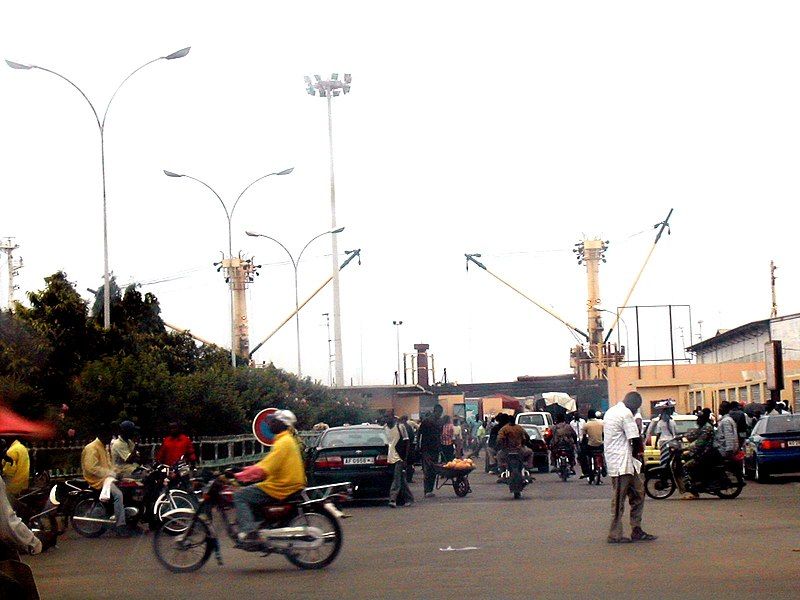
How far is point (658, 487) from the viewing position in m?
24.0

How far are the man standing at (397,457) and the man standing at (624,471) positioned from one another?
8858 millimetres

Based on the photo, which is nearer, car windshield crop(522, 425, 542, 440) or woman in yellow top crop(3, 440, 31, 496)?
woman in yellow top crop(3, 440, 31, 496)

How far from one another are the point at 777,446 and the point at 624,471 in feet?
46.8

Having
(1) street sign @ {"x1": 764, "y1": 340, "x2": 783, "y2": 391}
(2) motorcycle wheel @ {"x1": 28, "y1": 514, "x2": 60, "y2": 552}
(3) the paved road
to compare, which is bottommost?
(3) the paved road

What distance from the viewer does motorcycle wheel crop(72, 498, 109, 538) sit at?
19.0 m

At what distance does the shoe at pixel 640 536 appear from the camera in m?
15.7

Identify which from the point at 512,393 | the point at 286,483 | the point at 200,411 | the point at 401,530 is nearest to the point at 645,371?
the point at 512,393

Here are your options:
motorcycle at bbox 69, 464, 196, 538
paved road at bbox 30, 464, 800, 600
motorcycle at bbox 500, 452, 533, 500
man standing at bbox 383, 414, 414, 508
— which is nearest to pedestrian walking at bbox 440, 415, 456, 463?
motorcycle at bbox 500, 452, 533, 500

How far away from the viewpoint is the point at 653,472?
24.1m

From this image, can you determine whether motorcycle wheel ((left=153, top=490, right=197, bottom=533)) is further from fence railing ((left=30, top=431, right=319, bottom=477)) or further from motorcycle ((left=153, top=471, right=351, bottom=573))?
motorcycle ((left=153, top=471, right=351, bottom=573))

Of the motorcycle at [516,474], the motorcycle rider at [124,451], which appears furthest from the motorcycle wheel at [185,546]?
the motorcycle at [516,474]

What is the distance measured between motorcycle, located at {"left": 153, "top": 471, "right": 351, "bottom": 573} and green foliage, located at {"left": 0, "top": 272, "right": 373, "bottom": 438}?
341cm

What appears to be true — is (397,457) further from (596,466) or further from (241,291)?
(241,291)

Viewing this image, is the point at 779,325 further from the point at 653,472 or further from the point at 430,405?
the point at 653,472
